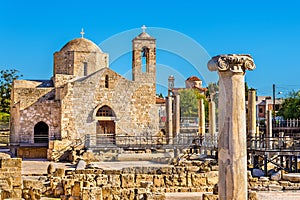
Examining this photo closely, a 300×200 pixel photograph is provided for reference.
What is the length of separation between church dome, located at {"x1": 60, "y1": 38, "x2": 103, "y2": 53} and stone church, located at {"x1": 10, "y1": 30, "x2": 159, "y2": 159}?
206 centimetres

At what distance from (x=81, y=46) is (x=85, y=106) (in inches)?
229

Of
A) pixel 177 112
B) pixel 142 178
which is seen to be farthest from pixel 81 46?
pixel 142 178

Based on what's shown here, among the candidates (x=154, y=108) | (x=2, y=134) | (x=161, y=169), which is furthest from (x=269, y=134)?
(x=2, y=134)

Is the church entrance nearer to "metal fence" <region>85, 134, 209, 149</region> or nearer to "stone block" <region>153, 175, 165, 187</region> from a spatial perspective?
"metal fence" <region>85, 134, 209, 149</region>

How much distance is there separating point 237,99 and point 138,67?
26.2 m

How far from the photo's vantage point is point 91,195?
39.9ft

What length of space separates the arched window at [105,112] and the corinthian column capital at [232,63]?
24.9m

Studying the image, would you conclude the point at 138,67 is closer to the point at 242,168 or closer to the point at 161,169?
the point at 161,169

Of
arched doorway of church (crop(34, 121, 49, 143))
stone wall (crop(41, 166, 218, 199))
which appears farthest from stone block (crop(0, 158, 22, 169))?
arched doorway of church (crop(34, 121, 49, 143))

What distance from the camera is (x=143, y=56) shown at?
1331 inches

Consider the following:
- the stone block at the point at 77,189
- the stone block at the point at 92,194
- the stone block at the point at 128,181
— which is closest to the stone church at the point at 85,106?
the stone block at the point at 128,181

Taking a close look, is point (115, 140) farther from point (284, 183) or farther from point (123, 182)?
point (284, 183)

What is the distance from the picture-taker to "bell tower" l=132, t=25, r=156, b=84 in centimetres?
3322

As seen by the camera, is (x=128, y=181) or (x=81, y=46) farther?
(x=81, y=46)
